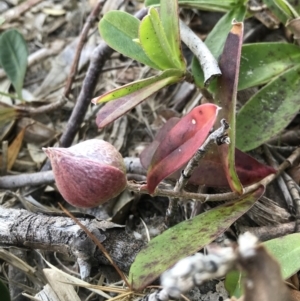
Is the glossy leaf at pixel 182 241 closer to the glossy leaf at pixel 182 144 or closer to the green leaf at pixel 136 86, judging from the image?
the glossy leaf at pixel 182 144

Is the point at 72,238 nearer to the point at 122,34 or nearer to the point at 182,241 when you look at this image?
the point at 182,241

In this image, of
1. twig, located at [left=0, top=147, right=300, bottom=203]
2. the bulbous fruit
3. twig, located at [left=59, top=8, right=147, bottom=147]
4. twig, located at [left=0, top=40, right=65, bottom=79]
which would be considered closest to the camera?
the bulbous fruit

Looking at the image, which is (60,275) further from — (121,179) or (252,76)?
(252,76)

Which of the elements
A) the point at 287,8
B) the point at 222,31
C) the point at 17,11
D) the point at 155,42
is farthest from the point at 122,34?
the point at 17,11

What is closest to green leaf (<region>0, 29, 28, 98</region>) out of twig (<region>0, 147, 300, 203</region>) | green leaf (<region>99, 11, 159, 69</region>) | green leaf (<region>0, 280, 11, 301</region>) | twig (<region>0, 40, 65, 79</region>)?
twig (<region>0, 40, 65, 79</region>)

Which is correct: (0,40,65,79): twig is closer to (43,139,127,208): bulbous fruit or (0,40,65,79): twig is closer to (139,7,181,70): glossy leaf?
(139,7,181,70): glossy leaf

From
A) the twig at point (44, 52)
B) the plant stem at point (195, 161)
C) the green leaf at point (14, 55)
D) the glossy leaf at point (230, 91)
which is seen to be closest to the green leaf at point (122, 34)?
the glossy leaf at point (230, 91)
